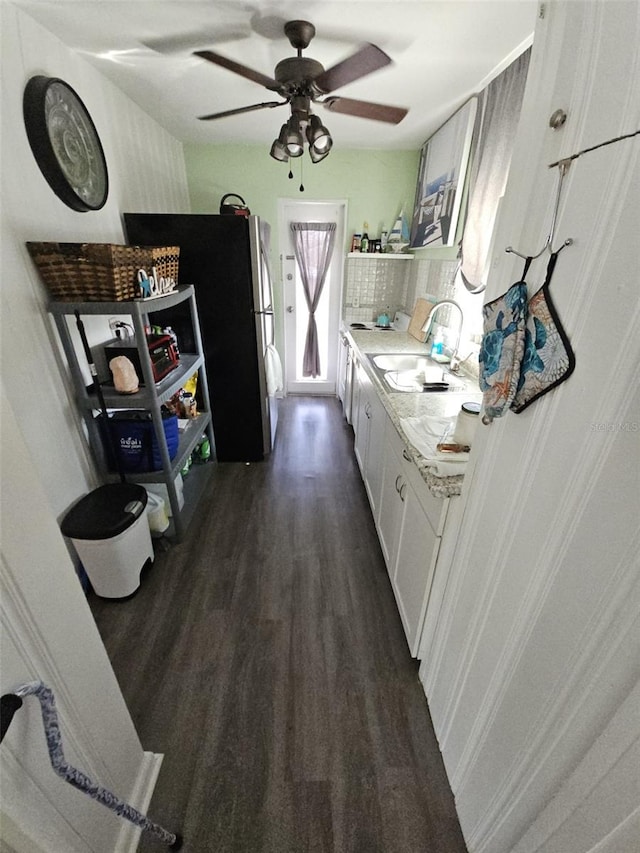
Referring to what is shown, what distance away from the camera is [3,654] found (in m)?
0.53

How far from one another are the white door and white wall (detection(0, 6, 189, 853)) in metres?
1.51

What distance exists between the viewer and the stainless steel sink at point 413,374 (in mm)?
1814

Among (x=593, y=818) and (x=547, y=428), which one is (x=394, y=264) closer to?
(x=547, y=428)

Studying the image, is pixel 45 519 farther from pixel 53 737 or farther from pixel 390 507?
pixel 390 507

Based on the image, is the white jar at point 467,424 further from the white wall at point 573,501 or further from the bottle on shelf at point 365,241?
the bottle on shelf at point 365,241

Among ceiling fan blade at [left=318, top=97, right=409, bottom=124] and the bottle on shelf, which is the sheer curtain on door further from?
ceiling fan blade at [left=318, top=97, right=409, bottom=124]

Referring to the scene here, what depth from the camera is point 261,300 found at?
2.32m

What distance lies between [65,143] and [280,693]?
8.36ft

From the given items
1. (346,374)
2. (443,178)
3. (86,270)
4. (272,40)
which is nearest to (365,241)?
(443,178)

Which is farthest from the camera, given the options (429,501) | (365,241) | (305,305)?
(305,305)

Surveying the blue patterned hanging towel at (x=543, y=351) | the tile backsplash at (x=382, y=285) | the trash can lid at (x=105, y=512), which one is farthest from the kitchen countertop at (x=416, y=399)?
the trash can lid at (x=105, y=512)

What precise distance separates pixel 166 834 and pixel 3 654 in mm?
786

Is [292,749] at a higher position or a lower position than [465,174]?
lower

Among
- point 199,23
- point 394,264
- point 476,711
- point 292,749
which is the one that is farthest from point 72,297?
point 394,264
